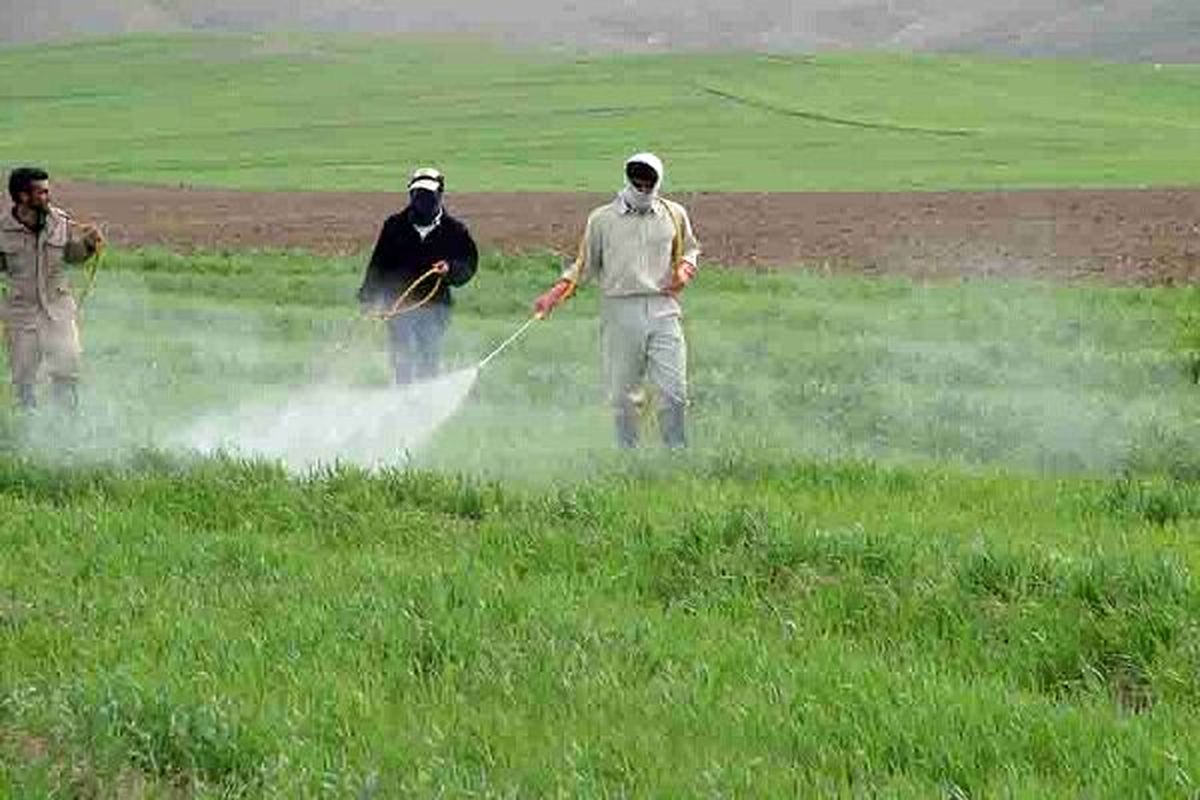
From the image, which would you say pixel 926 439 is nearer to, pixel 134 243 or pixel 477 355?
pixel 477 355

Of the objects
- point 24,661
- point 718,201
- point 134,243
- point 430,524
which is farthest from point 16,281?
point 718,201

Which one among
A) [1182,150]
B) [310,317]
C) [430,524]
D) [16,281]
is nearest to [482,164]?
[1182,150]

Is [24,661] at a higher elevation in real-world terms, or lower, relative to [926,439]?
higher

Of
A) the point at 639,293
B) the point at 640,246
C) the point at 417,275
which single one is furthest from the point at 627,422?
the point at 417,275

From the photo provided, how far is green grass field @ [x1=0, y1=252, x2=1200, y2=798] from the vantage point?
498cm

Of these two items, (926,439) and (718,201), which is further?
(718,201)

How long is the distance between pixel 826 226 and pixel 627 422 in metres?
23.0

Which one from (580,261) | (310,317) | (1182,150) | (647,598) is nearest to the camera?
(647,598)

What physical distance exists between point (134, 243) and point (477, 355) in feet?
58.8

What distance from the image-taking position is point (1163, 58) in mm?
115000

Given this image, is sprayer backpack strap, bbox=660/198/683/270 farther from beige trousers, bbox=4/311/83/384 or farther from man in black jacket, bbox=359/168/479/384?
beige trousers, bbox=4/311/83/384

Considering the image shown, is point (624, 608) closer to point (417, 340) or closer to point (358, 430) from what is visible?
point (358, 430)

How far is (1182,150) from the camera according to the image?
5159 centimetres

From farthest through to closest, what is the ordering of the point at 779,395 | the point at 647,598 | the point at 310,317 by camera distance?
the point at 310,317 → the point at 779,395 → the point at 647,598
